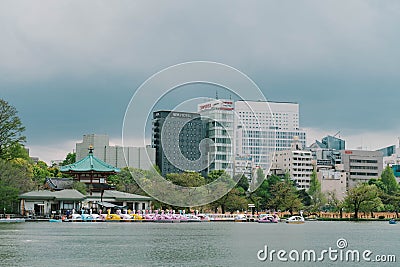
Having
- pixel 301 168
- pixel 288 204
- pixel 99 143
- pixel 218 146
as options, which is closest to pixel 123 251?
pixel 288 204

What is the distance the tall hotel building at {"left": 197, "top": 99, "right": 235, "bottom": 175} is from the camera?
358 feet

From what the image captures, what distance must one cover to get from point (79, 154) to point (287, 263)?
366 ft

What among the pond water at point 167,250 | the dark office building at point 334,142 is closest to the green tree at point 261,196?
the pond water at point 167,250

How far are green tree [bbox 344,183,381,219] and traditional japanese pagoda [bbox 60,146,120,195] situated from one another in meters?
29.2

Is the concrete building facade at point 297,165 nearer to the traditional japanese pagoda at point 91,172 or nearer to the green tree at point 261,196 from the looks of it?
the green tree at point 261,196

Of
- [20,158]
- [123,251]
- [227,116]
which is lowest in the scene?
[123,251]

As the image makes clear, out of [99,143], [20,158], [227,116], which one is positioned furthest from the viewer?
[99,143]

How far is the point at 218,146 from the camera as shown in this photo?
110 metres

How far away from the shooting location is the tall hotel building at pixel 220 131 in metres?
109

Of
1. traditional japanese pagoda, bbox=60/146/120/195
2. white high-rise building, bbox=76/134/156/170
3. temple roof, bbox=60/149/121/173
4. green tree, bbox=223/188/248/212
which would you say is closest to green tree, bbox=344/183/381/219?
green tree, bbox=223/188/248/212

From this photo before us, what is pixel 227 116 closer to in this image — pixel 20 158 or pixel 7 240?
pixel 20 158

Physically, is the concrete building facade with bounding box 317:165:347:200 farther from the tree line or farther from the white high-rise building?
the white high-rise building

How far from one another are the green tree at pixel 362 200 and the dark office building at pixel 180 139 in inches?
899

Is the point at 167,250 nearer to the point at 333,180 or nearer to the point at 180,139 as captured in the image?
the point at 180,139
